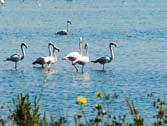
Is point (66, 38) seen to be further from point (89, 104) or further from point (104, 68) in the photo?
point (89, 104)

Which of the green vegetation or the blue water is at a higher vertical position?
the blue water

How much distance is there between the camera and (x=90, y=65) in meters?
29.4

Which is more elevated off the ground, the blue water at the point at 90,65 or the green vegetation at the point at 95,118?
the blue water at the point at 90,65

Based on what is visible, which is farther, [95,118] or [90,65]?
[90,65]

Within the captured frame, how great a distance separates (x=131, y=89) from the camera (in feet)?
71.3

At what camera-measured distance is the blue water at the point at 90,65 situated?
788 inches

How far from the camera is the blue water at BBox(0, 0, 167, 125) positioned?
2002 cm

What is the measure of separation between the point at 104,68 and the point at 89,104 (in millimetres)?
10041

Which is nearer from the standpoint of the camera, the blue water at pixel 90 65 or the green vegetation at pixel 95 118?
the green vegetation at pixel 95 118

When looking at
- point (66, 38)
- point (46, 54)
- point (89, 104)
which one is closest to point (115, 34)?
point (66, 38)

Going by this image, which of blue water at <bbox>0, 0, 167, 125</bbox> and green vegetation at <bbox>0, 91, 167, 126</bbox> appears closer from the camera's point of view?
green vegetation at <bbox>0, 91, 167, 126</bbox>

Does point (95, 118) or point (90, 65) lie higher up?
point (90, 65)

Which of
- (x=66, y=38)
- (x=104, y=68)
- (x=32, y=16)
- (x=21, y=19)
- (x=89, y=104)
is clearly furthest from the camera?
(x=32, y=16)

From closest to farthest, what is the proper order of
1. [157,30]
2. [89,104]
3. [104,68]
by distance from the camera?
1. [89,104]
2. [104,68]
3. [157,30]
